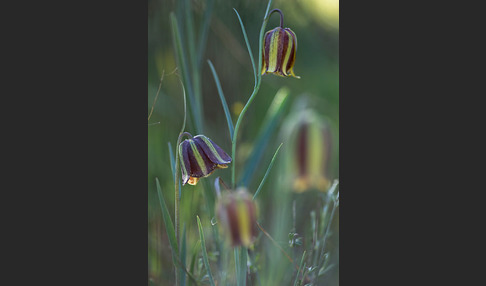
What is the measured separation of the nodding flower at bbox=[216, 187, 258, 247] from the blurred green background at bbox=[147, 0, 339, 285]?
0.10m

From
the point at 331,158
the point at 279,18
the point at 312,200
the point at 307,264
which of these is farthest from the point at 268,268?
the point at 279,18

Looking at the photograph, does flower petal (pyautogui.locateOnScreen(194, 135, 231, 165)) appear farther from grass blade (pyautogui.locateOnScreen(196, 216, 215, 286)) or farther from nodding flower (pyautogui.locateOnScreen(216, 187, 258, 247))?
grass blade (pyautogui.locateOnScreen(196, 216, 215, 286))

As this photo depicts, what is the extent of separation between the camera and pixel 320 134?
78.5 inches

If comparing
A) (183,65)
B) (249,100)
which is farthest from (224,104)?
(183,65)

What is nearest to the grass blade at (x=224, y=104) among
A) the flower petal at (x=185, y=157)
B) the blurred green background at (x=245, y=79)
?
the blurred green background at (x=245, y=79)

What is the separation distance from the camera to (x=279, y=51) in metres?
2.02

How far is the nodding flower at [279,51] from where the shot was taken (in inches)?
79.4

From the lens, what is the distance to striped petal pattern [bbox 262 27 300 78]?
202 cm

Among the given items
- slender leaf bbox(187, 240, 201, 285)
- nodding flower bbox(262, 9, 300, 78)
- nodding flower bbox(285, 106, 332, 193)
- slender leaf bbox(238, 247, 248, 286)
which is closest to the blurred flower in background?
nodding flower bbox(285, 106, 332, 193)

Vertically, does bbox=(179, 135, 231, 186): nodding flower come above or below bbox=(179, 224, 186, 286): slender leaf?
above

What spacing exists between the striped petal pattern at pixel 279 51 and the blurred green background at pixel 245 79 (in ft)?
0.07

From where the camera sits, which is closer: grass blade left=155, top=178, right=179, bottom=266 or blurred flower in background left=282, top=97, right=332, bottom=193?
blurred flower in background left=282, top=97, right=332, bottom=193

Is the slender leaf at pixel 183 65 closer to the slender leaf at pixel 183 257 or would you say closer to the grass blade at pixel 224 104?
the grass blade at pixel 224 104

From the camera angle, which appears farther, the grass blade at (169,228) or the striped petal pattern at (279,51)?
the grass blade at (169,228)
